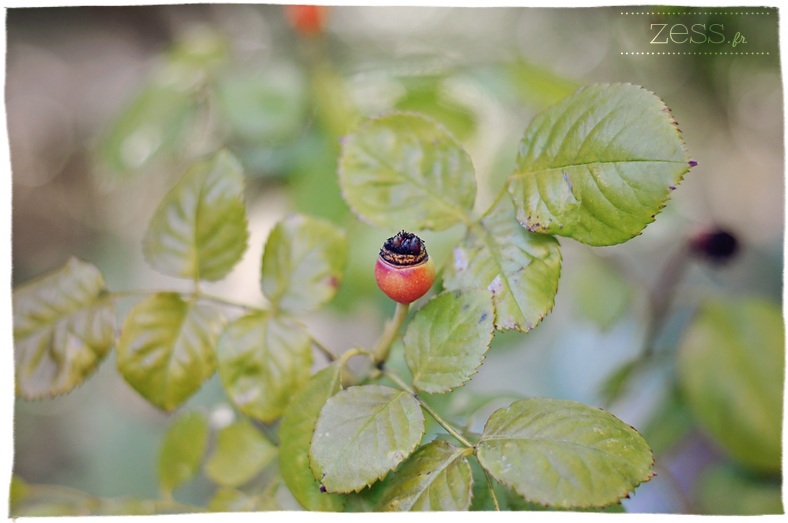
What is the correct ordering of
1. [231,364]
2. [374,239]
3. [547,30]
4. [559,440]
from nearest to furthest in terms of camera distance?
1. [559,440]
2. [231,364]
3. [374,239]
4. [547,30]

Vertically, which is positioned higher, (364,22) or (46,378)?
(364,22)

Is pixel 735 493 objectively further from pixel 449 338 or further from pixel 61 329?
pixel 61 329

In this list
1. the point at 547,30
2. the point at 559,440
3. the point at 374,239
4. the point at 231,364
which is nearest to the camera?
the point at 559,440

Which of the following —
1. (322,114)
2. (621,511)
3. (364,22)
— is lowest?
(621,511)

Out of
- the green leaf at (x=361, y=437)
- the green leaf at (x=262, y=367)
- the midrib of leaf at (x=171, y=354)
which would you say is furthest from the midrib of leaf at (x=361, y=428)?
the midrib of leaf at (x=171, y=354)

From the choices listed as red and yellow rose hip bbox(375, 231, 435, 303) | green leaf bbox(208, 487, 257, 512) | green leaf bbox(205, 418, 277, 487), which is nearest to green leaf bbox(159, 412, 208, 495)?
green leaf bbox(205, 418, 277, 487)

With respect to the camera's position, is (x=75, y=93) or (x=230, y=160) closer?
(x=230, y=160)

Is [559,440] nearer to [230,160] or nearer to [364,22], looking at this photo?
[230,160]

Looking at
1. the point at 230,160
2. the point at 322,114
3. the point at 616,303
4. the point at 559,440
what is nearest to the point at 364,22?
the point at 322,114
